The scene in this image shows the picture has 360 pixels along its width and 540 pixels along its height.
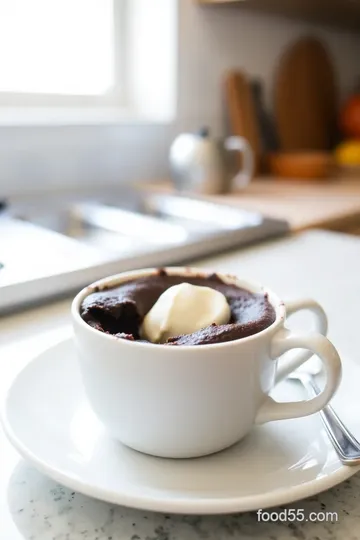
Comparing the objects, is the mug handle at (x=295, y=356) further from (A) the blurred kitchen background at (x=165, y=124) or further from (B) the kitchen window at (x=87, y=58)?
(B) the kitchen window at (x=87, y=58)

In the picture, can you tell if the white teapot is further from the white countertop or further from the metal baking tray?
the white countertop

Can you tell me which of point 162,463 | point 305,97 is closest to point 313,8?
point 305,97

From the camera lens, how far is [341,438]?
0.40m

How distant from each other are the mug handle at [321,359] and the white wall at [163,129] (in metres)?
0.94

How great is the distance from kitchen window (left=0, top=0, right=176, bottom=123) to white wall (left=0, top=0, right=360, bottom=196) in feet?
0.16

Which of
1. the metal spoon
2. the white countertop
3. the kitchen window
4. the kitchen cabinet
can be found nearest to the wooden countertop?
the kitchen window

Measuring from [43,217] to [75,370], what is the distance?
2.16ft

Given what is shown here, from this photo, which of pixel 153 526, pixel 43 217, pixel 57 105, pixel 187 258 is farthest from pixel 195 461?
pixel 57 105

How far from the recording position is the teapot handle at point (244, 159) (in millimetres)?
1356

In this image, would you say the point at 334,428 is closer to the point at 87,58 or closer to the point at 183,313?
the point at 183,313

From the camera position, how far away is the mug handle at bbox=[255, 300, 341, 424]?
1.26ft

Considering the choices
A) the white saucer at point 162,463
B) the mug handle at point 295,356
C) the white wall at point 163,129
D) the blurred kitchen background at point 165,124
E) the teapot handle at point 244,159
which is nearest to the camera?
the white saucer at point 162,463

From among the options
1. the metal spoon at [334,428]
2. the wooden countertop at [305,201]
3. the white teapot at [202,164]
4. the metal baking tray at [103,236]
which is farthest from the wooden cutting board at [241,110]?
the metal spoon at [334,428]

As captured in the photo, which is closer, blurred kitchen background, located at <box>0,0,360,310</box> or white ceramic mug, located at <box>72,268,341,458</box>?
white ceramic mug, located at <box>72,268,341,458</box>
